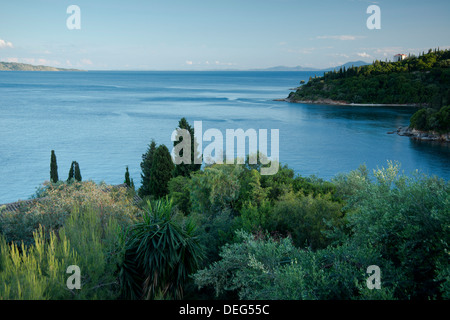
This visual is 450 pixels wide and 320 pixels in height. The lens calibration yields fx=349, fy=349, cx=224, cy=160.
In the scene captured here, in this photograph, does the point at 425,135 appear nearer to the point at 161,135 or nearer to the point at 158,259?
the point at 161,135

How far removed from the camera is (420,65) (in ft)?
447

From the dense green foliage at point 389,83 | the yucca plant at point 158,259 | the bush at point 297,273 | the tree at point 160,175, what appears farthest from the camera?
the dense green foliage at point 389,83

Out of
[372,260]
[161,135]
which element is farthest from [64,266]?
[161,135]

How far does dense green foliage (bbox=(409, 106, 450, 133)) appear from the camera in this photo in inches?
2970

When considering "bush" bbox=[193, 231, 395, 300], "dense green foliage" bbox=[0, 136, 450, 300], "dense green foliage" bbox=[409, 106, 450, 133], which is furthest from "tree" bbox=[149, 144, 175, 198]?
"dense green foliage" bbox=[409, 106, 450, 133]

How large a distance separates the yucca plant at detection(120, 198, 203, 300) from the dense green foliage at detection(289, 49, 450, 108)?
4808 inches

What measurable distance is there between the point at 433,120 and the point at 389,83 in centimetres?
5854

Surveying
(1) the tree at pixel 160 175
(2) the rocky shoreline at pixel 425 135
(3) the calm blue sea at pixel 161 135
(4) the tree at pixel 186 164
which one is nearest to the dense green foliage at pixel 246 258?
(4) the tree at pixel 186 164

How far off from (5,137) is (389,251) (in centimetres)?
8885

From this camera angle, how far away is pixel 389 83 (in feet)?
426

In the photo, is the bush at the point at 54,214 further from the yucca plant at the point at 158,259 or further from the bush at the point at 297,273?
the bush at the point at 297,273

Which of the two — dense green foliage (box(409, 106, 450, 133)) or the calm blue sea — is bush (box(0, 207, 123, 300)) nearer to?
the calm blue sea

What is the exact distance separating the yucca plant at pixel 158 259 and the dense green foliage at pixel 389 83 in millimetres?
122135

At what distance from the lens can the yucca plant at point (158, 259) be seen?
9805 millimetres
